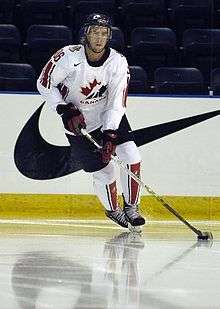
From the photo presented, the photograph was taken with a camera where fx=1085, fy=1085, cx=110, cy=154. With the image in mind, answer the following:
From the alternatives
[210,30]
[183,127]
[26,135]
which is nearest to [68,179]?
[26,135]

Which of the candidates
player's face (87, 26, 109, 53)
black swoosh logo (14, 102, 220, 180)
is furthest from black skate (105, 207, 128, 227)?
player's face (87, 26, 109, 53)

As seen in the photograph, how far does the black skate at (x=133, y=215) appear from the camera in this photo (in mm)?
5785

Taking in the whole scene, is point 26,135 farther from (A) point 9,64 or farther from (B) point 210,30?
(B) point 210,30

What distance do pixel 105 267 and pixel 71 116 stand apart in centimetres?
158

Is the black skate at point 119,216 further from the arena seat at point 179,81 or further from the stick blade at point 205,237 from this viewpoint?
the arena seat at point 179,81

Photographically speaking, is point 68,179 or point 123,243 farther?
point 68,179

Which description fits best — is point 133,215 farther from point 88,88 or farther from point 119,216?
point 88,88

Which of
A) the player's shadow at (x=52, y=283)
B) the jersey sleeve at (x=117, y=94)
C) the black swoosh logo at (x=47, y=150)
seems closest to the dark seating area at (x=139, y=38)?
the black swoosh logo at (x=47, y=150)

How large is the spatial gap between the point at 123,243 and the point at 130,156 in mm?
683

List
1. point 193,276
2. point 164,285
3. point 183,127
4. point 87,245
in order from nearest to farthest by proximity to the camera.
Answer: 1. point 164,285
2. point 193,276
3. point 87,245
4. point 183,127

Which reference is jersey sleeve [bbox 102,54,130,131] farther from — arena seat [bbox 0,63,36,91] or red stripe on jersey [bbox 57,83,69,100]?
arena seat [bbox 0,63,36,91]

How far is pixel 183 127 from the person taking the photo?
6.82 m

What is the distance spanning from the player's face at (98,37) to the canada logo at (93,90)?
0.72 ft

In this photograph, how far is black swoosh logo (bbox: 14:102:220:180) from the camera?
265 inches
